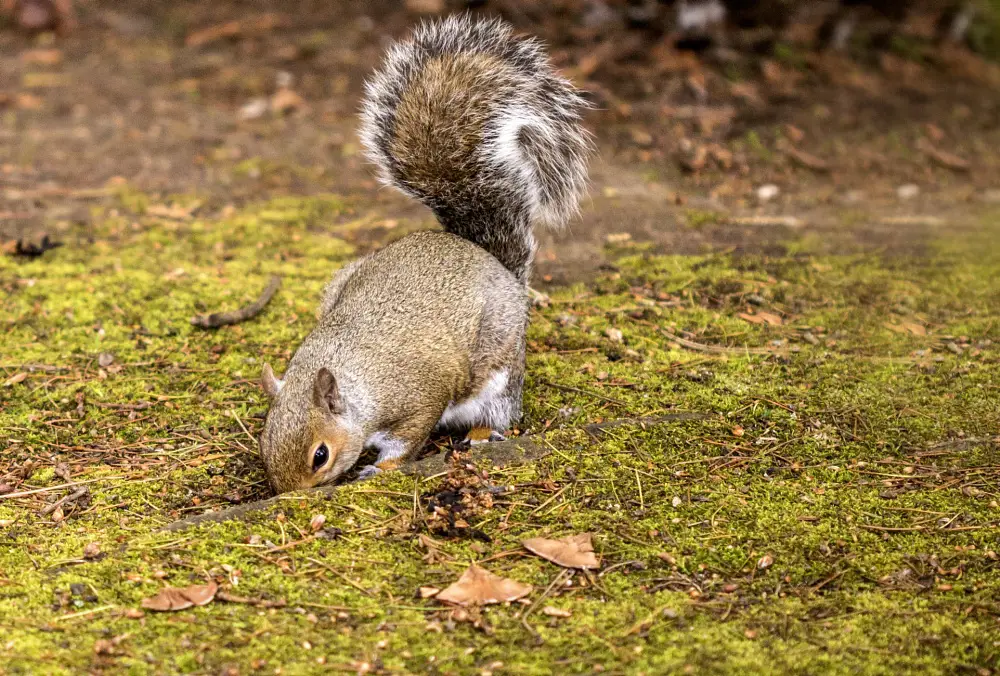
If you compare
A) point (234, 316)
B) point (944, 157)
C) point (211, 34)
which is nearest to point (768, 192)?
point (944, 157)

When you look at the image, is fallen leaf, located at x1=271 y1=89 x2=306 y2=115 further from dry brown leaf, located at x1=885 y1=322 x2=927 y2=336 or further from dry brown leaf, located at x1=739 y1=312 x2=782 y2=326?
dry brown leaf, located at x1=885 y1=322 x2=927 y2=336

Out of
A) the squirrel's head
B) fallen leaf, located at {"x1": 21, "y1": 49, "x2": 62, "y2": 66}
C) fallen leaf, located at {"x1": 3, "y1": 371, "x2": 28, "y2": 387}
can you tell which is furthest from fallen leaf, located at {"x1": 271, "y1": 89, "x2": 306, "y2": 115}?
the squirrel's head

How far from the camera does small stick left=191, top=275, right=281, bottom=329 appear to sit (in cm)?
438


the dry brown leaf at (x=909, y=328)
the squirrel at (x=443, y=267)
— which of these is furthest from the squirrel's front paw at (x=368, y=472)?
the dry brown leaf at (x=909, y=328)

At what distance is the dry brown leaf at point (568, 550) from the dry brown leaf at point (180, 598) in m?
0.89

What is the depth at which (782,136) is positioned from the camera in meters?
6.82

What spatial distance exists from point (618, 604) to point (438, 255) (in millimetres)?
1595

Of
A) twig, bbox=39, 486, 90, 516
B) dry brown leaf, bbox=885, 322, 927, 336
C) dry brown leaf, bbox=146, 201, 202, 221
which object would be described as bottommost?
twig, bbox=39, 486, 90, 516

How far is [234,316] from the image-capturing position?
4.44m

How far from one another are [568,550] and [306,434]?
898 mm

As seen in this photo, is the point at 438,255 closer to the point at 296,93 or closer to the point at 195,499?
the point at 195,499

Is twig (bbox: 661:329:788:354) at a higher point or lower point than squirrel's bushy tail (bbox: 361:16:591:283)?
lower

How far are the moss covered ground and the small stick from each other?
0.07 meters

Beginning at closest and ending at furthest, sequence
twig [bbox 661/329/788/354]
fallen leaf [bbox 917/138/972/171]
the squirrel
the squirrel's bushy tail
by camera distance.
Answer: the squirrel < the squirrel's bushy tail < twig [bbox 661/329/788/354] < fallen leaf [bbox 917/138/972/171]
